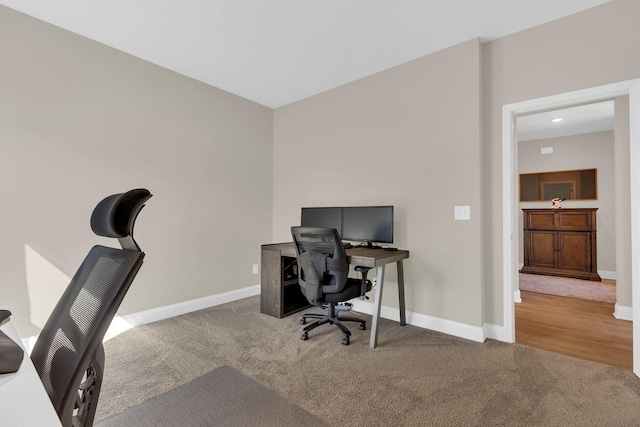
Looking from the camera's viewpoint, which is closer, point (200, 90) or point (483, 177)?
point (483, 177)

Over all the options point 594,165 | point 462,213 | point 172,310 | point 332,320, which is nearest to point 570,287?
point 594,165

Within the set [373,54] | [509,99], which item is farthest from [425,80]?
[509,99]

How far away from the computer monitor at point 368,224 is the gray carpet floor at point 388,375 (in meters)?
0.90

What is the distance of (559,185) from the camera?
18.5 ft

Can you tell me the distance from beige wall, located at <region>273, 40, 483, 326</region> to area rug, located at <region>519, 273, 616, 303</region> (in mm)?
2526

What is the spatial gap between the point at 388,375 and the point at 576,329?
7.14 ft

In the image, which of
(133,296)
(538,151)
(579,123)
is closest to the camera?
(133,296)

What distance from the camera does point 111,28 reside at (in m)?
2.44

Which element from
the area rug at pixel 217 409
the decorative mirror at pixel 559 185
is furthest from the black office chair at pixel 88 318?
the decorative mirror at pixel 559 185

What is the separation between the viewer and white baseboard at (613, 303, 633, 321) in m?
3.06

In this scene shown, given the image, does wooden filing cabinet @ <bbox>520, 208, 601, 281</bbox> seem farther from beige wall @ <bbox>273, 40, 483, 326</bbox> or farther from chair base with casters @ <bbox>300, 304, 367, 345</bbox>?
chair base with casters @ <bbox>300, 304, 367, 345</bbox>

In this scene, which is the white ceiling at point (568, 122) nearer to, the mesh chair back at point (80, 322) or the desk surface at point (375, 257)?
the desk surface at point (375, 257)

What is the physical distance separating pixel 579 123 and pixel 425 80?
3714 mm

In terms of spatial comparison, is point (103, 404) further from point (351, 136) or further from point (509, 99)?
point (509, 99)
